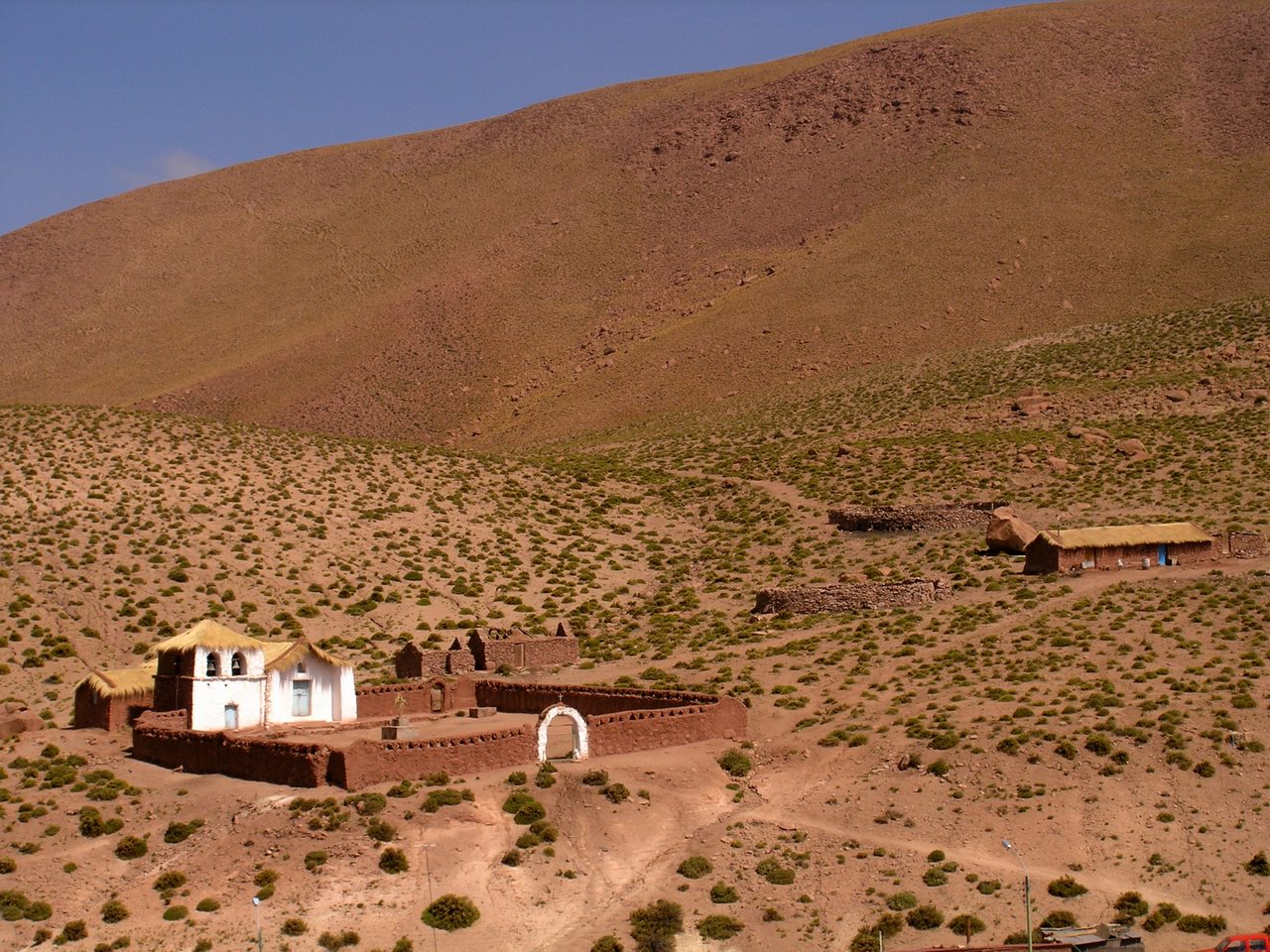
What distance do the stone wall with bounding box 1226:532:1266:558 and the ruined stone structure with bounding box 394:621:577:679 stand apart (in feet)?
61.0

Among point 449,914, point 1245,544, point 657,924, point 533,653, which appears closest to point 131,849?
point 449,914

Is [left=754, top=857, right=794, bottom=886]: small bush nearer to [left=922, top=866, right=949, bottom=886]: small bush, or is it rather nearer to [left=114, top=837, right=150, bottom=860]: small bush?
[left=922, top=866, right=949, bottom=886]: small bush

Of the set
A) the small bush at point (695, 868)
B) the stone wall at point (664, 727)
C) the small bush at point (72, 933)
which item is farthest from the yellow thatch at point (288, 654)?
the small bush at point (695, 868)

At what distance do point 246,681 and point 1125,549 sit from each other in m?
24.3

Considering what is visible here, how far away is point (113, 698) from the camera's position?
36.1 meters

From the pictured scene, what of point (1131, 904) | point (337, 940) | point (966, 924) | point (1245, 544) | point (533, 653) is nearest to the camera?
point (337, 940)

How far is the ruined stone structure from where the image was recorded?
41500 mm

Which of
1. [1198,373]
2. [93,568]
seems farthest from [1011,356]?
[93,568]

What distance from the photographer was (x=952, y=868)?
91.6ft

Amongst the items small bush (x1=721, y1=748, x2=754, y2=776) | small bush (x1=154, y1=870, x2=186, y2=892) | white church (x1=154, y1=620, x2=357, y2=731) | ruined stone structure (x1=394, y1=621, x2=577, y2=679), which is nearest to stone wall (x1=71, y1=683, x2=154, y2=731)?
white church (x1=154, y1=620, x2=357, y2=731)

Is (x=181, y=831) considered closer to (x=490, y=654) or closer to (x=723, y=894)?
(x=723, y=894)

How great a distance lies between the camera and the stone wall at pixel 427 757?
29.5 m

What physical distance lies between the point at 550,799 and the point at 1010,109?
333 feet

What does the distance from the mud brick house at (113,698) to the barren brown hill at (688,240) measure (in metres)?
54.1
